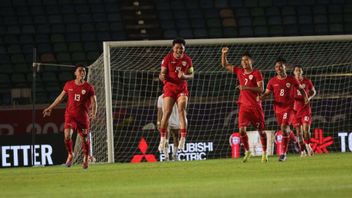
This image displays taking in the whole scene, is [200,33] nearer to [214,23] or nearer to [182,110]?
[214,23]

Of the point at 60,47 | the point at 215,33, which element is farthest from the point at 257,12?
the point at 60,47

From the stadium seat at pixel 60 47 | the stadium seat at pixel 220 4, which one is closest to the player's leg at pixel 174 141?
the stadium seat at pixel 60 47

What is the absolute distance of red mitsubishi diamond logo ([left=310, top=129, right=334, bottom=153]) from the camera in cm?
2053

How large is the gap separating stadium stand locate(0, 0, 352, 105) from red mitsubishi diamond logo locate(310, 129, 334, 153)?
699 cm

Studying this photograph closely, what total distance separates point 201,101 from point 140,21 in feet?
26.5

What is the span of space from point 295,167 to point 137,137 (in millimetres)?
8065

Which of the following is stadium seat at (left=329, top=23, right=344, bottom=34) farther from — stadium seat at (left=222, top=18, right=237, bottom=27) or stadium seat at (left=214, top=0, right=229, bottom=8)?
stadium seat at (left=214, top=0, right=229, bottom=8)

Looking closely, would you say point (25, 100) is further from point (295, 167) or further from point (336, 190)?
point (336, 190)

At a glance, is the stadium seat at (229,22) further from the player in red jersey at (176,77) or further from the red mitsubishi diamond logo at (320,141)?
the player in red jersey at (176,77)

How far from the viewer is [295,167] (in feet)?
40.0

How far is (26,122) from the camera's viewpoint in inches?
814

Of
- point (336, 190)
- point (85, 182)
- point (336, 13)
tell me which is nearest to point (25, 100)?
point (336, 13)

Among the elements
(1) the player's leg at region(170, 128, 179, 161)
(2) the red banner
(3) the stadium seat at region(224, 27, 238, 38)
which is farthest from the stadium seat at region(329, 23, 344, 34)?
(2) the red banner

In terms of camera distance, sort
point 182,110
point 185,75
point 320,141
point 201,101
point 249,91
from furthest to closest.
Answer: point 201,101 < point 320,141 < point 249,91 < point 182,110 < point 185,75
